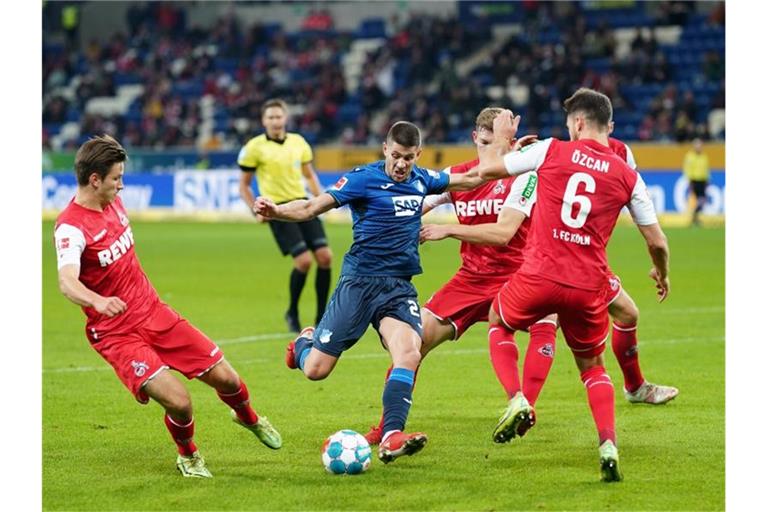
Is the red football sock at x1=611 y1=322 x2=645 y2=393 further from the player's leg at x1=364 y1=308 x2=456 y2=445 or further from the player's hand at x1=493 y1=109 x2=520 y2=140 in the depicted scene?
the player's hand at x1=493 y1=109 x2=520 y2=140

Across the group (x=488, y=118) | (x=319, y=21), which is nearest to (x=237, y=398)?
(x=488, y=118)

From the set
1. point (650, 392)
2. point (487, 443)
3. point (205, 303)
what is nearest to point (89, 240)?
point (487, 443)

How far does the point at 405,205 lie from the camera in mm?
7715

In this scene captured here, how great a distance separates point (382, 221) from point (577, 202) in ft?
4.58

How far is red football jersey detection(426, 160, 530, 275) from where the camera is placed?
845 centimetres

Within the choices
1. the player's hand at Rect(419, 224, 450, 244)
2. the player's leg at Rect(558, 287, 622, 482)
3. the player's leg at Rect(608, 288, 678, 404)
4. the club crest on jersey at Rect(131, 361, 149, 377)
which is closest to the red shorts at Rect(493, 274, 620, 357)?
the player's leg at Rect(558, 287, 622, 482)

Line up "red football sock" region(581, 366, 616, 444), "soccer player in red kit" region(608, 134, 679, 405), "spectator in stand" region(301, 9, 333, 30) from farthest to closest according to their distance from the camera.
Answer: "spectator in stand" region(301, 9, 333, 30)
"soccer player in red kit" region(608, 134, 679, 405)
"red football sock" region(581, 366, 616, 444)

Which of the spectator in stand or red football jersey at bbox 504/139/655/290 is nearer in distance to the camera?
red football jersey at bbox 504/139/655/290

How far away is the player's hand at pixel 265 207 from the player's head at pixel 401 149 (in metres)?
0.80

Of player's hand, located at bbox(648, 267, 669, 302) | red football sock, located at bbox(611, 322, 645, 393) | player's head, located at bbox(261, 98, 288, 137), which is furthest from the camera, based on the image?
player's head, located at bbox(261, 98, 288, 137)

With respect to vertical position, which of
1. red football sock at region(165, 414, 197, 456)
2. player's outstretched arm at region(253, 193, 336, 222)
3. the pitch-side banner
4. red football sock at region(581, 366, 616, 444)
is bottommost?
the pitch-side banner

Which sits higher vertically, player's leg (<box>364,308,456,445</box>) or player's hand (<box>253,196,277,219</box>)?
player's hand (<box>253,196,277,219</box>)

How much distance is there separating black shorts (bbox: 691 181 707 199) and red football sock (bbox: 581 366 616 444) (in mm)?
20378

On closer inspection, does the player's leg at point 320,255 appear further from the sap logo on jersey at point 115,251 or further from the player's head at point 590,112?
the player's head at point 590,112
